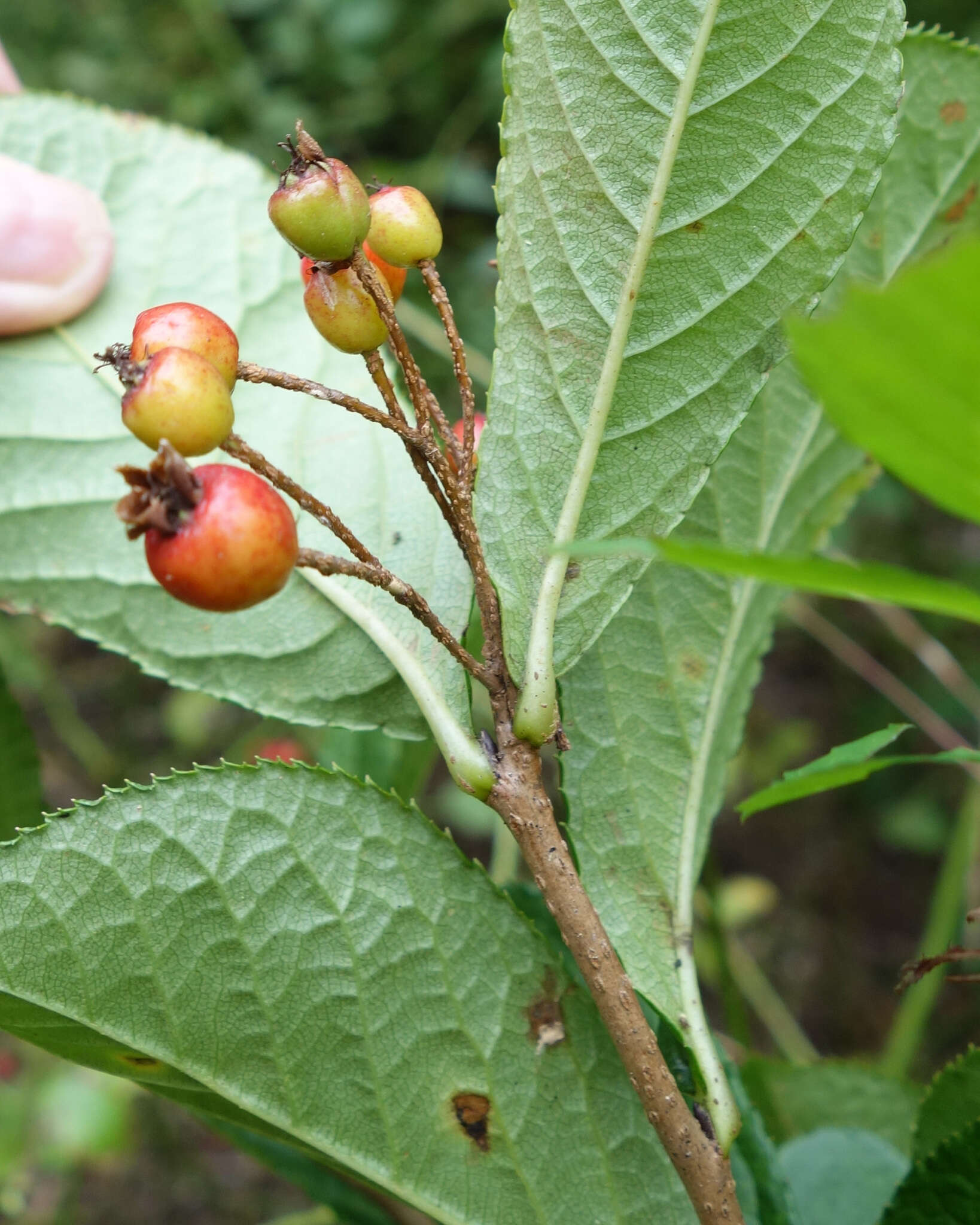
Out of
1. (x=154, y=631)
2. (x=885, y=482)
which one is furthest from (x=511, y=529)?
(x=885, y=482)

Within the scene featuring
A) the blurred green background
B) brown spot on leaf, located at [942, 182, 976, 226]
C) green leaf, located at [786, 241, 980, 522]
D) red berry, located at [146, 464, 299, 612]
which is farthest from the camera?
the blurred green background

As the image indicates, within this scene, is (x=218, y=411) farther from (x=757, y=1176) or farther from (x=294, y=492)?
(x=757, y=1176)

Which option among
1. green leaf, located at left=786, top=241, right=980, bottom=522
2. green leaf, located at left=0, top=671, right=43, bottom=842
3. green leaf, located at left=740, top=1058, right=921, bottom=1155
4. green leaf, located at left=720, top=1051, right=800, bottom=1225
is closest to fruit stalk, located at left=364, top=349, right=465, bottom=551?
green leaf, located at left=786, top=241, right=980, bottom=522

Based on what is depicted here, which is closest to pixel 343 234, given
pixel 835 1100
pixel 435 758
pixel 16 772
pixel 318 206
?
pixel 318 206

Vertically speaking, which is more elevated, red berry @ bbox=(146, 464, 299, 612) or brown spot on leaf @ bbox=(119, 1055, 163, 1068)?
red berry @ bbox=(146, 464, 299, 612)

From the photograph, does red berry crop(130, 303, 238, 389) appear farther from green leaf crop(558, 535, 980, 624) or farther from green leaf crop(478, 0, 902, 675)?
green leaf crop(558, 535, 980, 624)
